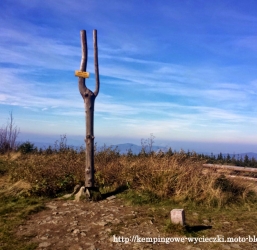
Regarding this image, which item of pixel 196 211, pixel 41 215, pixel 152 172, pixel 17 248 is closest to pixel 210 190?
pixel 196 211

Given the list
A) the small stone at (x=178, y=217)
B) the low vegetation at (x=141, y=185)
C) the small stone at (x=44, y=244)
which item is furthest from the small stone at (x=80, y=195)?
the small stone at (x=178, y=217)

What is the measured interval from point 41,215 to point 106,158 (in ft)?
13.7

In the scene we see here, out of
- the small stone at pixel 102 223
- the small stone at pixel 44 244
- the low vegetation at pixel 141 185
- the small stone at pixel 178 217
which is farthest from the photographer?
the low vegetation at pixel 141 185

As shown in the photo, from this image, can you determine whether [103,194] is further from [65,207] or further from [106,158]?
[106,158]

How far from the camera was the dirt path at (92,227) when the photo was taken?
15.1ft

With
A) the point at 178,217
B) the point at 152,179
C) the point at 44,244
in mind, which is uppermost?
the point at 152,179

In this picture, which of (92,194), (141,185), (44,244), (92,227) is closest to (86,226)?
(92,227)

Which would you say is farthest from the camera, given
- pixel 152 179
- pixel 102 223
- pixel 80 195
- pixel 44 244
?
pixel 152 179

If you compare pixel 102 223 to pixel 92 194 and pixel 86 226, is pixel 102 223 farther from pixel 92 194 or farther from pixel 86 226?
pixel 92 194

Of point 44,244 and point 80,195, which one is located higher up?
point 80,195

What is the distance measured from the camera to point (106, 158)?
1002 centimetres

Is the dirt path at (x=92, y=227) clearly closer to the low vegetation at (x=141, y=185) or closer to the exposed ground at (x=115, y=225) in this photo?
the exposed ground at (x=115, y=225)

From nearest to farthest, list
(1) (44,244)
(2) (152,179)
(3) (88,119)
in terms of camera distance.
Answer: (1) (44,244) < (3) (88,119) < (2) (152,179)

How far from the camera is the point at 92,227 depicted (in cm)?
532
